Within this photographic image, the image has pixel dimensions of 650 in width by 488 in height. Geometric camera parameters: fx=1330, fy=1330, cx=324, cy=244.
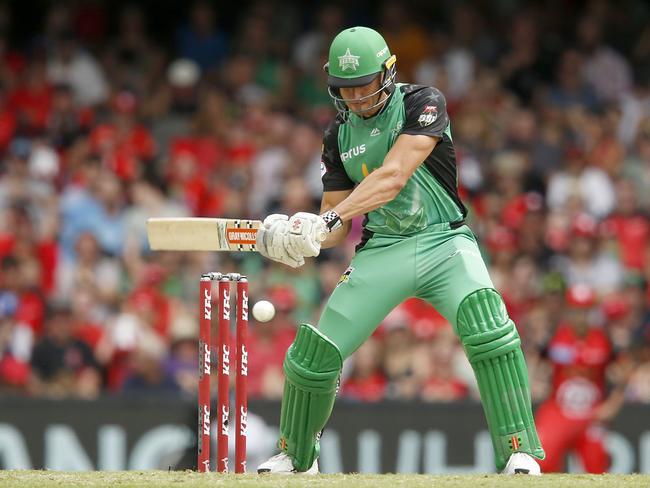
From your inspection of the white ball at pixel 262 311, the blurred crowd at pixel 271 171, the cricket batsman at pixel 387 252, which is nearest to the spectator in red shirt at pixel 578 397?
the blurred crowd at pixel 271 171

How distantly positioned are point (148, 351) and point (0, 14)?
4.84 meters

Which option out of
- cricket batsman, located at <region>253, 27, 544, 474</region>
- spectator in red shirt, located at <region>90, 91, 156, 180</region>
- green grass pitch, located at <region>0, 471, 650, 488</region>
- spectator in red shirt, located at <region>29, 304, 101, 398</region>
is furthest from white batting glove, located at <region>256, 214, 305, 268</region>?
spectator in red shirt, located at <region>90, 91, 156, 180</region>

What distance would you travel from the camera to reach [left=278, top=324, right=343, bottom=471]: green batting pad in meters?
5.98

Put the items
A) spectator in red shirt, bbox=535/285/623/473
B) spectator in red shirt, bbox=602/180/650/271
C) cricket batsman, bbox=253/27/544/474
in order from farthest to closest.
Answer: spectator in red shirt, bbox=602/180/650/271 < spectator in red shirt, bbox=535/285/623/473 < cricket batsman, bbox=253/27/544/474

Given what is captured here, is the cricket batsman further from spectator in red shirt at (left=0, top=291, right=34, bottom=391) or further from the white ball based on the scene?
spectator in red shirt at (left=0, top=291, right=34, bottom=391)

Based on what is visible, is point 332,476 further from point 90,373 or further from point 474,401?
point 90,373

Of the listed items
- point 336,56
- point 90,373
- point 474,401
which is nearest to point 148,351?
point 90,373

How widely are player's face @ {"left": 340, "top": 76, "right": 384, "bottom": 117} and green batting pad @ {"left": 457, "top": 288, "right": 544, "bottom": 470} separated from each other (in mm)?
968

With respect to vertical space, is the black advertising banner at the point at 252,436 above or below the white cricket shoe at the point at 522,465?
above

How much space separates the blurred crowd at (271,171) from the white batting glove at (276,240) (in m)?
4.32

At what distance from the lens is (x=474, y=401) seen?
32.0 feet

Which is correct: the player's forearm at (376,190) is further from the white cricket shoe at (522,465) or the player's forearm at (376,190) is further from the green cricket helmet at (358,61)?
the white cricket shoe at (522,465)

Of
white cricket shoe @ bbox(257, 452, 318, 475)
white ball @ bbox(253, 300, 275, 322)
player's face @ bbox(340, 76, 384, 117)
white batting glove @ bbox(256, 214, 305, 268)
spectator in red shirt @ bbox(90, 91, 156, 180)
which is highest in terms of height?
spectator in red shirt @ bbox(90, 91, 156, 180)

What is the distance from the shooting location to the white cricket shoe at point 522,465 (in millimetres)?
5820
